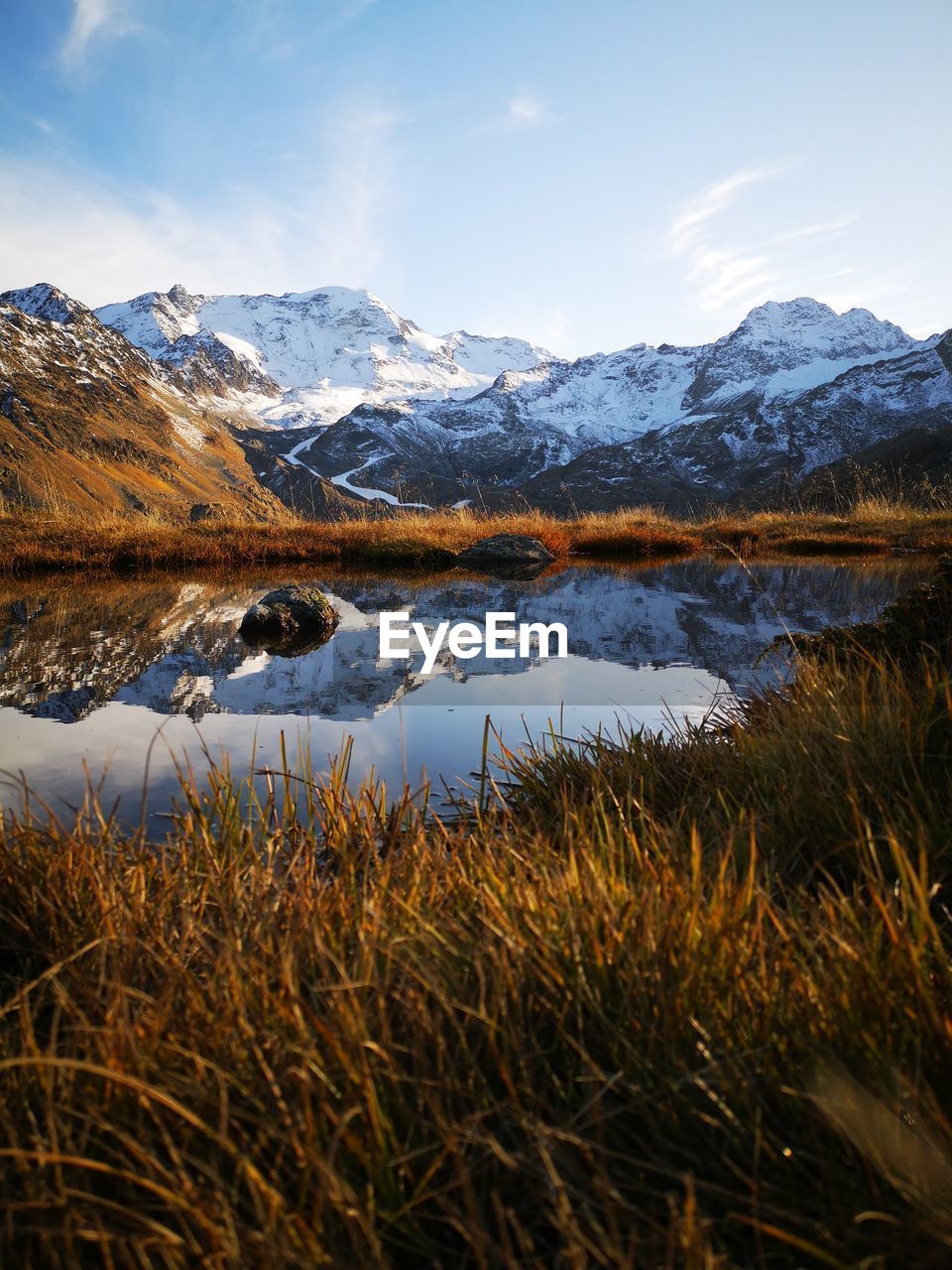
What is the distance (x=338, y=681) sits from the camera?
5117 millimetres

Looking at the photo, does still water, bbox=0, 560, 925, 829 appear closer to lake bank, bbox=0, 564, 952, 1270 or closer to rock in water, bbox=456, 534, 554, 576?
lake bank, bbox=0, 564, 952, 1270

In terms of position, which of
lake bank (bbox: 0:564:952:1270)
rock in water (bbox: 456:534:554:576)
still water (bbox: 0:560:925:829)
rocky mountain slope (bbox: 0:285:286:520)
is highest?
rocky mountain slope (bbox: 0:285:286:520)

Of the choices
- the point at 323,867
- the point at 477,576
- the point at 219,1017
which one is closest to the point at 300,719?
the point at 323,867

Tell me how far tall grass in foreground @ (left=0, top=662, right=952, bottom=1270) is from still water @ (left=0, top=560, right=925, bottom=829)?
1.71ft

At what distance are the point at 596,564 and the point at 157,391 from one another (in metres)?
163

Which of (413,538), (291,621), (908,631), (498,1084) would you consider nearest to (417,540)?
(413,538)

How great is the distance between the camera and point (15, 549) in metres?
12.2

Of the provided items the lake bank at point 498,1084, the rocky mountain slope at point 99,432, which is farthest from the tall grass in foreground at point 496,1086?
the rocky mountain slope at point 99,432

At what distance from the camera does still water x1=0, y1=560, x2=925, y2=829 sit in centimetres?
338

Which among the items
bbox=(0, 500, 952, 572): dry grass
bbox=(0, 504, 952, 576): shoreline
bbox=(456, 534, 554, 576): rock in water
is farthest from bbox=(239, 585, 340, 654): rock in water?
bbox=(456, 534, 554, 576): rock in water

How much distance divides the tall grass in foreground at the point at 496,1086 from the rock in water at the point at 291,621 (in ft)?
16.9

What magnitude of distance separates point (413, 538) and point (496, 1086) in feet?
48.5

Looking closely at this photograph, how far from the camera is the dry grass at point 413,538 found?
1324cm

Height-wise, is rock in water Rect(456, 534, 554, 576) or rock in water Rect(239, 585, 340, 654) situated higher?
rock in water Rect(456, 534, 554, 576)
